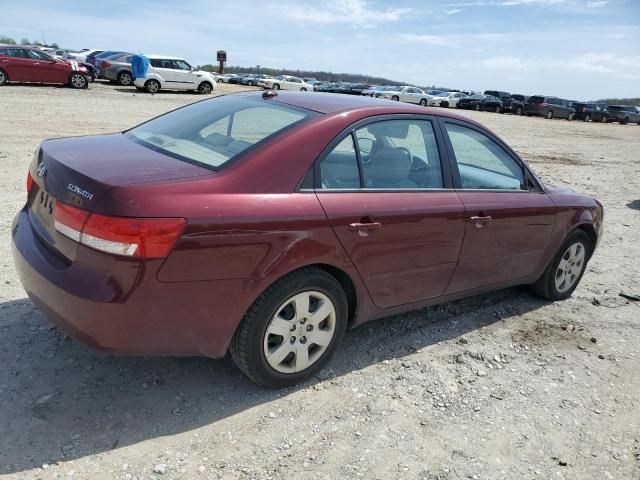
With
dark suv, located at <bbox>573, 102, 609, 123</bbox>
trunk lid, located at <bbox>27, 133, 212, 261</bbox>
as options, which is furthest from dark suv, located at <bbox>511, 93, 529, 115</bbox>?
trunk lid, located at <bbox>27, 133, 212, 261</bbox>

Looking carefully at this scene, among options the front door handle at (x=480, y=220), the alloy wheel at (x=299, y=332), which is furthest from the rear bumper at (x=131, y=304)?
the front door handle at (x=480, y=220)

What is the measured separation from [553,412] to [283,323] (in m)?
1.70

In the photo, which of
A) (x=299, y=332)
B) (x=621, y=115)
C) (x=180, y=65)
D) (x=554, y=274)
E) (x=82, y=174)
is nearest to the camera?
(x=82, y=174)

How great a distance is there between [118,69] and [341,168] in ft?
88.5

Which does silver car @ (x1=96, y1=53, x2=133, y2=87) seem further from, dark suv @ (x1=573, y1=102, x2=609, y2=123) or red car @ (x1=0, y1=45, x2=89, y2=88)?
dark suv @ (x1=573, y1=102, x2=609, y2=123)

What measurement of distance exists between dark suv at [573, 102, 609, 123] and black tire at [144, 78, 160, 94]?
3218 cm

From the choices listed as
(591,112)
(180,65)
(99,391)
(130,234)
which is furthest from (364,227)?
(591,112)

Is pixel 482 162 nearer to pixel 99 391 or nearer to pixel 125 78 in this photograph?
pixel 99 391

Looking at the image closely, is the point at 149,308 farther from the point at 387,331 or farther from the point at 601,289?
the point at 601,289

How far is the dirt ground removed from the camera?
2611 mm

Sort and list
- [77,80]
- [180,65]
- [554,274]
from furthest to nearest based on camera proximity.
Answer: [180,65] < [77,80] < [554,274]

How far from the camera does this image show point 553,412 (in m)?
3.25

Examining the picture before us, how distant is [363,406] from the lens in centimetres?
311

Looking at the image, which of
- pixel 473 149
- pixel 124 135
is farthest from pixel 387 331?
pixel 124 135
